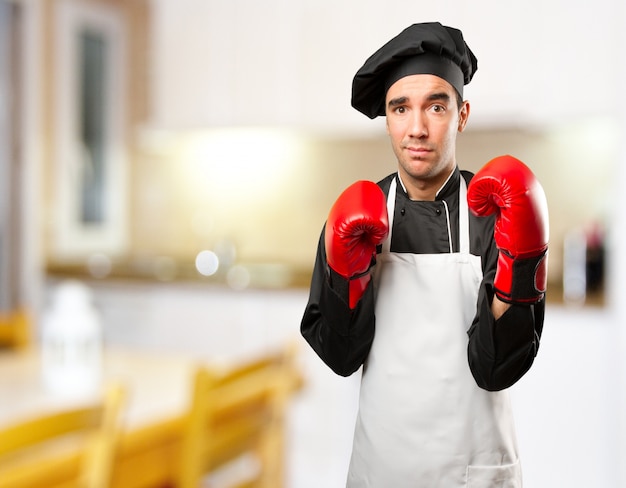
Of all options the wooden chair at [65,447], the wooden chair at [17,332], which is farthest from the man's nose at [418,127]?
the wooden chair at [17,332]

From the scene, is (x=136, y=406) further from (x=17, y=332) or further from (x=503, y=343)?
(x=503, y=343)

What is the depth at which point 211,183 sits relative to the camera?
114 inches

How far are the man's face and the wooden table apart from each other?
2.58ft

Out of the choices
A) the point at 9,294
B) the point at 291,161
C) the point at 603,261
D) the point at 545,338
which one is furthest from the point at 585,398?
the point at 9,294

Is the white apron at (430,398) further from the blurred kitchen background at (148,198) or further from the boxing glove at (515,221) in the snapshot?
the blurred kitchen background at (148,198)

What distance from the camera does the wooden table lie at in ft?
3.36

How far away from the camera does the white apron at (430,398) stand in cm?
12

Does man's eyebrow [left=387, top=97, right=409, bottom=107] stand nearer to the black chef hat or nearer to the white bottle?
Answer: the black chef hat

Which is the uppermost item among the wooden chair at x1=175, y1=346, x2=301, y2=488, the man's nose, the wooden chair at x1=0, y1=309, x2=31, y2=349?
the man's nose

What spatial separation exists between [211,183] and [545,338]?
110 inches

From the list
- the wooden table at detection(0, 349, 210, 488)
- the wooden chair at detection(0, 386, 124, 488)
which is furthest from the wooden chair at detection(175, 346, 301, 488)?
the wooden chair at detection(0, 386, 124, 488)

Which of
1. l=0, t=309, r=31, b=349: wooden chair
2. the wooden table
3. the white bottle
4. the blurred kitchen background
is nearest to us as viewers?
the wooden table

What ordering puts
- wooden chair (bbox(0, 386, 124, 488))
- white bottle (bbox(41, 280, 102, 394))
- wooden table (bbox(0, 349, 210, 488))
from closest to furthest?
wooden chair (bbox(0, 386, 124, 488)) → wooden table (bbox(0, 349, 210, 488)) → white bottle (bbox(41, 280, 102, 394))

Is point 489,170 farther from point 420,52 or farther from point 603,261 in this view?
point 603,261
